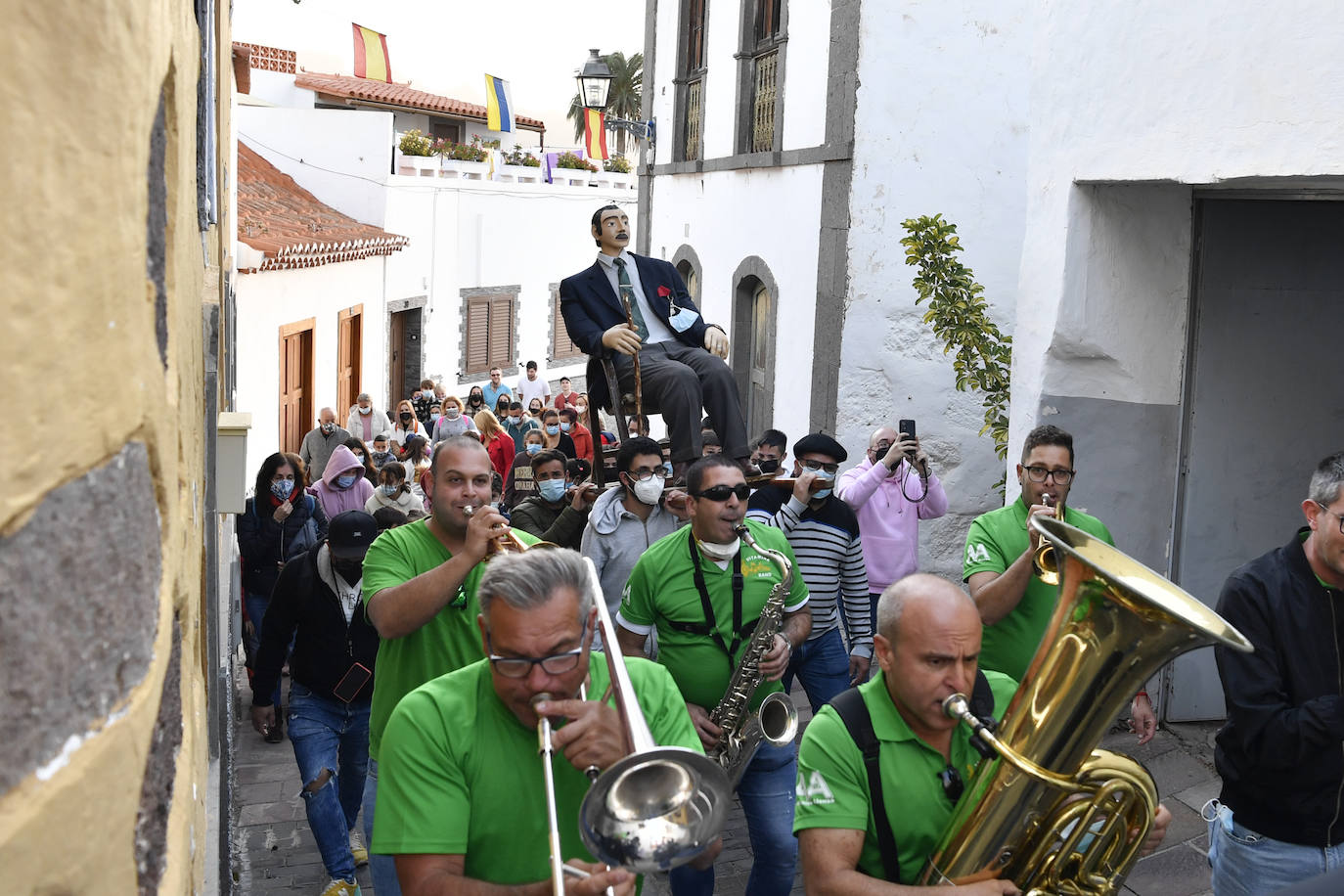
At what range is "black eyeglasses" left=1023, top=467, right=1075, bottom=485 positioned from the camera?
16.4ft

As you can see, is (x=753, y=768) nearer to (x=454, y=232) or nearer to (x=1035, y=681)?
(x=1035, y=681)

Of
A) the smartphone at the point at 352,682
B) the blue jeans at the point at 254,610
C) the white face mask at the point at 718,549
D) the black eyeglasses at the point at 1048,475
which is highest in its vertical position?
the black eyeglasses at the point at 1048,475

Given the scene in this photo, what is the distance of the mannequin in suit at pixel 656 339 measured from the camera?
273 inches

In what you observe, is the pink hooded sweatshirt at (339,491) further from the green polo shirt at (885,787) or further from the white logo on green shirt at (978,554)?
the green polo shirt at (885,787)

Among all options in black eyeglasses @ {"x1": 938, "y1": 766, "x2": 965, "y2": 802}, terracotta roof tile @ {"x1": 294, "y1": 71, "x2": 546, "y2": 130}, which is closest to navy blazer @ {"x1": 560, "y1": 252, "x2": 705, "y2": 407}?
black eyeglasses @ {"x1": 938, "y1": 766, "x2": 965, "y2": 802}

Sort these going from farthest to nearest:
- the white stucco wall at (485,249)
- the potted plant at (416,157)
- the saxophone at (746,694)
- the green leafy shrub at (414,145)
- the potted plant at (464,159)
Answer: the potted plant at (464,159) → the green leafy shrub at (414,145) → the white stucco wall at (485,249) → the potted plant at (416,157) → the saxophone at (746,694)

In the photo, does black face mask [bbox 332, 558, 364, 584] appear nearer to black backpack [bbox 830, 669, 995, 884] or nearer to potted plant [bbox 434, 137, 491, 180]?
black backpack [bbox 830, 669, 995, 884]

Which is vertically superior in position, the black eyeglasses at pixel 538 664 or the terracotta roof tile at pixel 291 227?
the terracotta roof tile at pixel 291 227

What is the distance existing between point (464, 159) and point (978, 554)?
2298 centimetres

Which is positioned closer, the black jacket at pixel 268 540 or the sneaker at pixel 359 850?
the sneaker at pixel 359 850

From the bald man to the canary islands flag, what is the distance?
30.8 meters

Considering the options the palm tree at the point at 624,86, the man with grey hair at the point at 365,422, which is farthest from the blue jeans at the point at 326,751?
the palm tree at the point at 624,86

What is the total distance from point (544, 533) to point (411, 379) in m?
19.1

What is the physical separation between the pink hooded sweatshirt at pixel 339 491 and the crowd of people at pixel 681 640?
0.07 ft
